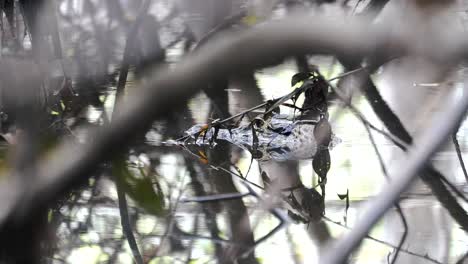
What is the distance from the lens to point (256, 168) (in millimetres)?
1709

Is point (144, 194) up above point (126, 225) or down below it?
above

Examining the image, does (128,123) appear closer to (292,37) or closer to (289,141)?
(292,37)

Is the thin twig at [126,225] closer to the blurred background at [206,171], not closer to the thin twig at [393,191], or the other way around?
the blurred background at [206,171]

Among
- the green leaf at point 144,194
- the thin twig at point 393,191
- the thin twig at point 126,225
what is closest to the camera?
the thin twig at point 393,191

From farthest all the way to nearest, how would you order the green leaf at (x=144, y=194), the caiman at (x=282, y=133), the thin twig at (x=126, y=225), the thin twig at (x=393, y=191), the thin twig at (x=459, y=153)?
the caiman at (x=282, y=133)
the thin twig at (x=459, y=153)
the thin twig at (x=126, y=225)
the green leaf at (x=144, y=194)
the thin twig at (x=393, y=191)

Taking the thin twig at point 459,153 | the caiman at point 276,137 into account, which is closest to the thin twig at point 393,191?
the thin twig at point 459,153

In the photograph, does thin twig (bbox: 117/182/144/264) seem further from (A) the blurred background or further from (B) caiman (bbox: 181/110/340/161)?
(B) caiman (bbox: 181/110/340/161)

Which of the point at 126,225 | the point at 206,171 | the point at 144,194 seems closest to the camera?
the point at 144,194

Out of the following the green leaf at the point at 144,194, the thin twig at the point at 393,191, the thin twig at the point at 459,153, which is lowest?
the thin twig at the point at 459,153

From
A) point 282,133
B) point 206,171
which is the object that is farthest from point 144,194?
point 282,133

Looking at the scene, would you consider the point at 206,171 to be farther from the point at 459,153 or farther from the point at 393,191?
the point at 393,191

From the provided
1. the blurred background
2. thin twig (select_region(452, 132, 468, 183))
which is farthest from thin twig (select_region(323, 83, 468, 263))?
thin twig (select_region(452, 132, 468, 183))

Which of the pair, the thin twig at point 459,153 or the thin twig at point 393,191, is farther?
the thin twig at point 459,153

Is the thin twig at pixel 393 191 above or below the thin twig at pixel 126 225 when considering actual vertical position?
above
